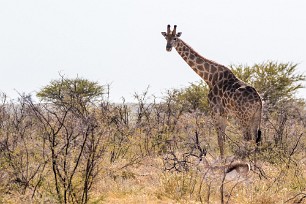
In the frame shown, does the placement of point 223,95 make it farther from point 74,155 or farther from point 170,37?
point 74,155

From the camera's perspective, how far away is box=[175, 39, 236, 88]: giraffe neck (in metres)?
8.36

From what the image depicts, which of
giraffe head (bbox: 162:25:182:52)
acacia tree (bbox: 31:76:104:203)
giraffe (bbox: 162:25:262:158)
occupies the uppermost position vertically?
giraffe head (bbox: 162:25:182:52)

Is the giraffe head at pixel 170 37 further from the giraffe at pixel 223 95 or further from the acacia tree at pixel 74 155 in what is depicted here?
the acacia tree at pixel 74 155

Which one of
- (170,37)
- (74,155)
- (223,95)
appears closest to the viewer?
(74,155)

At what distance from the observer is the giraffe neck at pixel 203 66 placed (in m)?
8.36

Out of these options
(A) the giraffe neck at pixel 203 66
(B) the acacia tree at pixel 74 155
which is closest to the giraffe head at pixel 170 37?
(A) the giraffe neck at pixel 203 66

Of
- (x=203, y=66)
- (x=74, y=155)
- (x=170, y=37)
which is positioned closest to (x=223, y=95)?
(x=203, y=66)

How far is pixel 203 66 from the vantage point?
874cm

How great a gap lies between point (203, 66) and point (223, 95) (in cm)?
95

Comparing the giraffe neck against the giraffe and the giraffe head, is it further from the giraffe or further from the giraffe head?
the giraffe head

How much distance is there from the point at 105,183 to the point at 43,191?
1.24 meters

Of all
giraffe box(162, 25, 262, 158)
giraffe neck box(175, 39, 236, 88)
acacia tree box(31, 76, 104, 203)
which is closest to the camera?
acacia tree box(31, 76, 104, 203)

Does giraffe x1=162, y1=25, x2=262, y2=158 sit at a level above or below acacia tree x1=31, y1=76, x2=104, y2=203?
above

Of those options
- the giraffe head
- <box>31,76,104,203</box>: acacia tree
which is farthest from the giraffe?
<box>31,76,104,203</box>: acacia tree
